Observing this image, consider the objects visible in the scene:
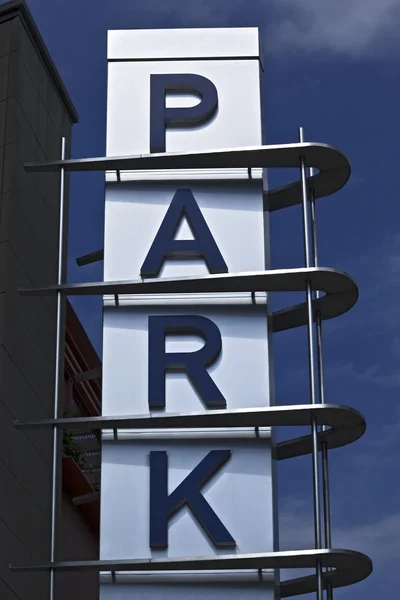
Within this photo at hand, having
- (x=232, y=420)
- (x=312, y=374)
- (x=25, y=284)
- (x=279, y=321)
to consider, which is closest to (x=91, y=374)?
(x=25, y=284)

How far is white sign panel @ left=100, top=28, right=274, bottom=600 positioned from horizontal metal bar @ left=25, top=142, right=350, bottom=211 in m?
0.21

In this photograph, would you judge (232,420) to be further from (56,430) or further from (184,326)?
(56,430)

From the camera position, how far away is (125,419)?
49.6 feet

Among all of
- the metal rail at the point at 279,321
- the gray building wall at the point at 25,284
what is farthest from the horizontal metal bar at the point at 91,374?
the gray building wall at the point at 25,284

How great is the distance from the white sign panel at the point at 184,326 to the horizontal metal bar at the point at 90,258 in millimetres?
1549

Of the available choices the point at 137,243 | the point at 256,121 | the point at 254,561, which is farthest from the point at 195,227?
the point at 254,561

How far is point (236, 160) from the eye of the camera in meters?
16.6

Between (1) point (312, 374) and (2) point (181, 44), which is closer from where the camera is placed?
(1) point (312, 374)

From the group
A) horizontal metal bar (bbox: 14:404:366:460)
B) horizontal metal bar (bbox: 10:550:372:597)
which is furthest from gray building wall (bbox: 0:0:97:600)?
horizontal metal bar (bbox: 10:550:372:597)

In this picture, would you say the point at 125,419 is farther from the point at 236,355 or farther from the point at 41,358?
the point at 41,358

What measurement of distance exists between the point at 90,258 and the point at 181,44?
2.99m

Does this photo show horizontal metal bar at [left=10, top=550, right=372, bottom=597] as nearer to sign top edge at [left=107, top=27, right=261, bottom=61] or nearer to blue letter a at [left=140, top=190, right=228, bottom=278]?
blue letter a at [left=140, top=190, right=228, bottom=278]

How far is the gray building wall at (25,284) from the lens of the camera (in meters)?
17.4

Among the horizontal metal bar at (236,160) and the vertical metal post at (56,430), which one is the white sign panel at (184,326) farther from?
the vertical metal post at (56,430)
